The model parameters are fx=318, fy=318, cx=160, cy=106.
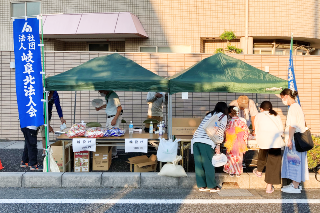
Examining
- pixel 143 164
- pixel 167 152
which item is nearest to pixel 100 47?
pixel 143 164

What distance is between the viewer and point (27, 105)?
257 inches

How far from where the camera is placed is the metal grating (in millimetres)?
5762

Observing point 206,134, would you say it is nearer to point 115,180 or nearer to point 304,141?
point 304,141

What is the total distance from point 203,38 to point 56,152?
8554 millimetres

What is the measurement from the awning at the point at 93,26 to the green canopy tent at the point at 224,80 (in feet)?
19.0

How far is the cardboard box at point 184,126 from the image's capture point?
22.7ft

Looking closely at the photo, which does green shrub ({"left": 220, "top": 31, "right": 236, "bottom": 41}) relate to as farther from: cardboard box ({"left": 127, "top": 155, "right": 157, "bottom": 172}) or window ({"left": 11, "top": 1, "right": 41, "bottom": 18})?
window ({"left": 11, "top": 1, "right": 41, "bottom": 18})

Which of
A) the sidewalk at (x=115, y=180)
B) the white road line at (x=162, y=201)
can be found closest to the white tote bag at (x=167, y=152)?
the sidewalk at (x=115, y=180)

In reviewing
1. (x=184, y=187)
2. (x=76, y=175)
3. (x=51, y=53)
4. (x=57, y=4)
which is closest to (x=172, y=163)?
(x=184, y=187)

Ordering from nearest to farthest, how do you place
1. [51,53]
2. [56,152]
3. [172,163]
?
1. [172,163]
2. [56,152]
3. [51,53]

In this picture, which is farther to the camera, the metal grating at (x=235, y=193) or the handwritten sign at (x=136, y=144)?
the handwritten sign at (x=136, y=144)

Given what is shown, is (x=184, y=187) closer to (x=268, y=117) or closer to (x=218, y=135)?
(x=218, y=135)

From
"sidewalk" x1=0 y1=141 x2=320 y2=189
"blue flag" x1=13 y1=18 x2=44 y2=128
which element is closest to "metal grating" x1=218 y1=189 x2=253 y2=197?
"sidewalk" x1=0 y1=141 x2=320 y2=189

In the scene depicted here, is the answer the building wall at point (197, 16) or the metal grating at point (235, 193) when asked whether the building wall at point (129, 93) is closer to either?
the building wall at point (197, 16)
